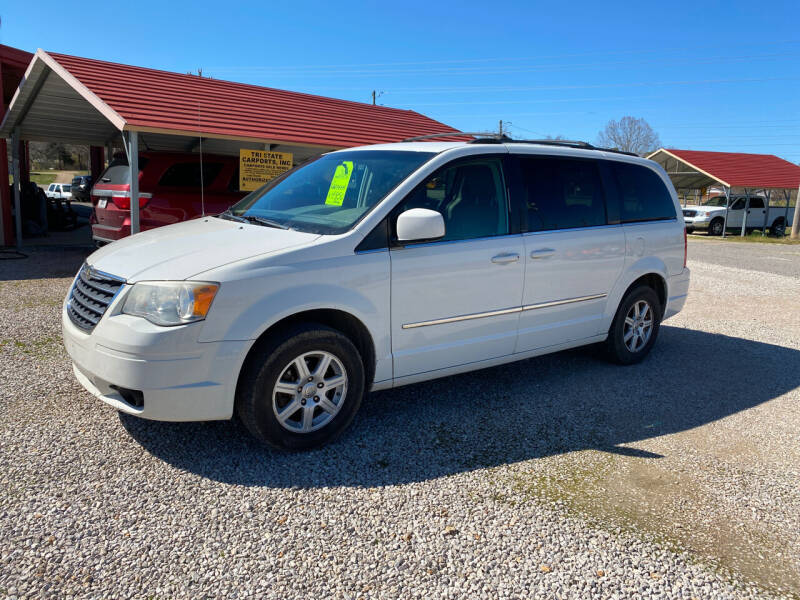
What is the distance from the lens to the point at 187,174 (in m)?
9.35

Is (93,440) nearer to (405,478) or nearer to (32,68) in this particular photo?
(405,478)

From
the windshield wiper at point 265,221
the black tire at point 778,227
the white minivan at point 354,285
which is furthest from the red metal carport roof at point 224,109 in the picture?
Answer: the black tire at point 778,227

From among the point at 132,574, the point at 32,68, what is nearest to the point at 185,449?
the point at 132,574

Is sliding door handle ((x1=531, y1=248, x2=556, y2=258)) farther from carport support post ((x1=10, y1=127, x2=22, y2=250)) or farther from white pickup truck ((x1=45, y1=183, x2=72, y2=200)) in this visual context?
white pickup truck ((x1=45, y1=183, x2=72, y2=200))

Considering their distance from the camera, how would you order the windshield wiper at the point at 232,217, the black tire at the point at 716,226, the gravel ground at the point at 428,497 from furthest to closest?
the black tire at the point at 716,226 < the windshield wiper at the point at 232,217 < the gravel ground at the point at 428,497

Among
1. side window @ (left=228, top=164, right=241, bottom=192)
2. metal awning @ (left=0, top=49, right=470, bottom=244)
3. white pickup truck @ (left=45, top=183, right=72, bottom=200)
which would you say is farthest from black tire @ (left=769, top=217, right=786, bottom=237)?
white pickup truck @ (left=45, top=183, right=72, bottom=200)

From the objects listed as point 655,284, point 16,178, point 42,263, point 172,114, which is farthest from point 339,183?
point 16,178

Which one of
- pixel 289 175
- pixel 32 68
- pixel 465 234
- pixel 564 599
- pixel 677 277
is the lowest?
pixel 564 599

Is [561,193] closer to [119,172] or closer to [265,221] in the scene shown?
[265,221]

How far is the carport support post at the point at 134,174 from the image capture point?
8531mm

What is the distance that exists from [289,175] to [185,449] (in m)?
2.26

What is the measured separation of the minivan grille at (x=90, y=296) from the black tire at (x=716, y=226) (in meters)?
26.8

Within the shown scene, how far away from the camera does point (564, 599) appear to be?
8.20ft

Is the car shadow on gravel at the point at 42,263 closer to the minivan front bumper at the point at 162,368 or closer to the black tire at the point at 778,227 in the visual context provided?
the minivan front bumper at the point at 162,368
